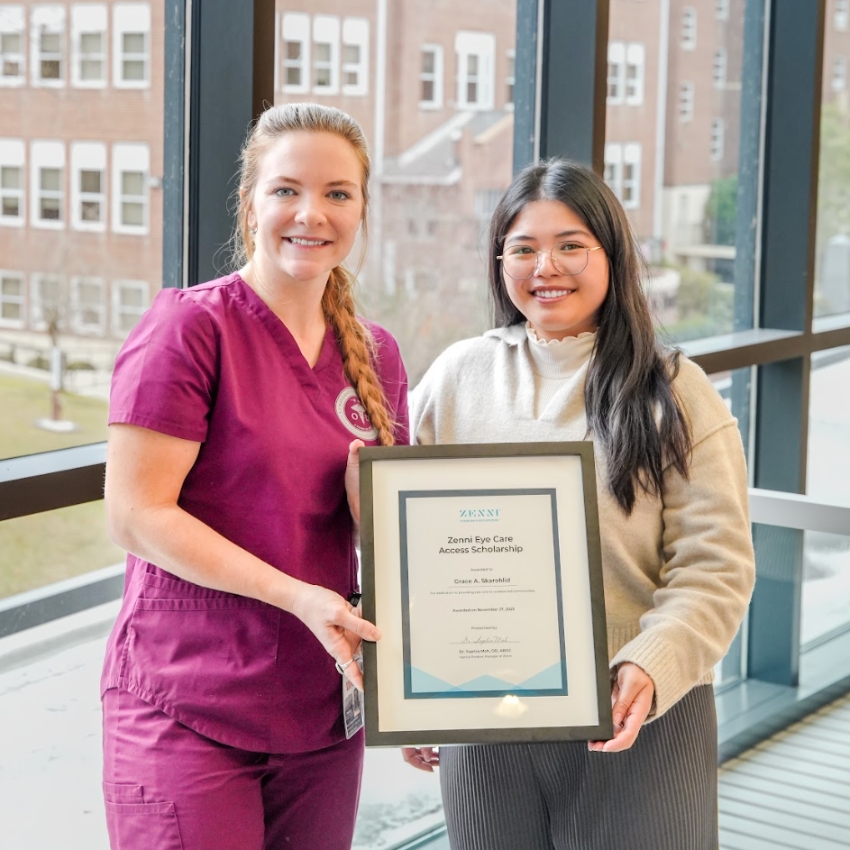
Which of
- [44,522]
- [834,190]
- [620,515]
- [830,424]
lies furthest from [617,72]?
[620,515]

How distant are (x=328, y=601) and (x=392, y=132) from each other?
4086 millimetres

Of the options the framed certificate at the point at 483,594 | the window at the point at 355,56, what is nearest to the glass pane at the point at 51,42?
the framed certificate at the point at 483,594

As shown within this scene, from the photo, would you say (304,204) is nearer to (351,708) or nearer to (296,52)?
(351,708)

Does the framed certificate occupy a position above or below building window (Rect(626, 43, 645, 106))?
below

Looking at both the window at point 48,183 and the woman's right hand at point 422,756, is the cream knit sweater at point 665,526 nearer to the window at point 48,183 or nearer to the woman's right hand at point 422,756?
the woman's right hand at point 422,756

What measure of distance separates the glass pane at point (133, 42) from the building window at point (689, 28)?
2766 millimetres

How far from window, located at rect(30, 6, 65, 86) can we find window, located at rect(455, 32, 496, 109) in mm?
2564

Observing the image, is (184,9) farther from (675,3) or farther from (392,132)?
(392,132)

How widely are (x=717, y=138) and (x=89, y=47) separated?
2.84 meters

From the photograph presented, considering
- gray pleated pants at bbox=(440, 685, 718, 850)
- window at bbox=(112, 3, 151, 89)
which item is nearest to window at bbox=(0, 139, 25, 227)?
window at bbox=(112, 3, 151, 89)

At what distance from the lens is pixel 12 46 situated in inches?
79.0

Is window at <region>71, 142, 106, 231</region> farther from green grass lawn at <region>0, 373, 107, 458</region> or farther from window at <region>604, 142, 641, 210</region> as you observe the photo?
window at <region>604, 142, 641, 210</region>

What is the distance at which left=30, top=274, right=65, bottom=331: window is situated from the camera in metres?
2.13

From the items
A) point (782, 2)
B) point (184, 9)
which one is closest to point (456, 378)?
point (184, 9)
